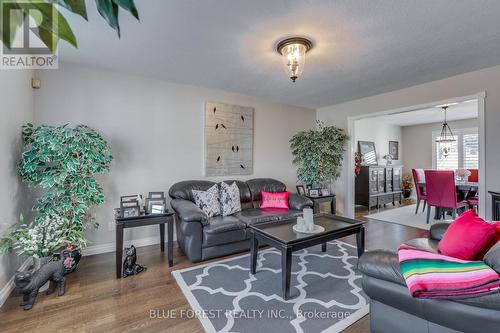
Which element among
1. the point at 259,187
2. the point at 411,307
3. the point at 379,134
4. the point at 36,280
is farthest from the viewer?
the point at 379,134

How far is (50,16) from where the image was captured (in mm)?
530

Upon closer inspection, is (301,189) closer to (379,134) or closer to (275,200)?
(275,200)

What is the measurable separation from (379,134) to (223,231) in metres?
6.46

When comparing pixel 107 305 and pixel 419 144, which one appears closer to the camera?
pixel 107 305

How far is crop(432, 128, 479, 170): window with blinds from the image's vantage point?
6543 millimetres

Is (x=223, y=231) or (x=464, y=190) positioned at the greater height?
(x=464, y=190)

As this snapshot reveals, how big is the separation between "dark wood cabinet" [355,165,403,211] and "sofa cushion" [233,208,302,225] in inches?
124

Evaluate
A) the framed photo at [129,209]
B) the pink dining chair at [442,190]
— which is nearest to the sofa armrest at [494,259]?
the framed photo at [129,209]

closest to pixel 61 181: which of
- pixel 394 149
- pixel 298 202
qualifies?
pixel 298 202

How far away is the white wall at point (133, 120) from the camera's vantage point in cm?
294

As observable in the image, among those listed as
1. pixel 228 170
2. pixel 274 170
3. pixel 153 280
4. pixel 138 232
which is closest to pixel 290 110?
pixel 274 170

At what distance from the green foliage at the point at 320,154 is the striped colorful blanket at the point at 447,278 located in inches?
127

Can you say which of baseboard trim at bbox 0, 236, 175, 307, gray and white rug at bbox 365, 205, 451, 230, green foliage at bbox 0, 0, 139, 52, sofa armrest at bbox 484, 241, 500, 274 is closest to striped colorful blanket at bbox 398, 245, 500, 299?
sofa armrest at bbox 484, 241, 500, 274

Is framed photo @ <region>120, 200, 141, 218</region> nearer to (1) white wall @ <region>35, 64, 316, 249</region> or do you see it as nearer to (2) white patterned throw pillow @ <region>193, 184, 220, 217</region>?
(1) white wall @ <region>35, 64, 316, 249</region>
